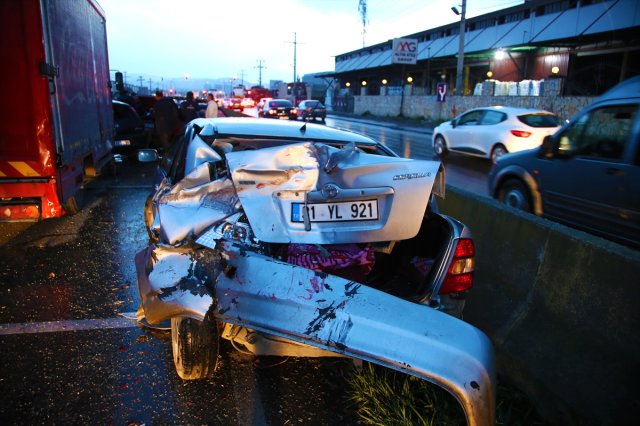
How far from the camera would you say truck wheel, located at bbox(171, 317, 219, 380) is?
8.85 feet

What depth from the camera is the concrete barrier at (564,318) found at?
2377mm

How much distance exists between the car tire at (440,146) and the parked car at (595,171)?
28.4 feet

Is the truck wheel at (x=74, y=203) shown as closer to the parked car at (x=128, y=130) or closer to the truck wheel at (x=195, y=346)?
the truck wheel at (x=195, y=346)

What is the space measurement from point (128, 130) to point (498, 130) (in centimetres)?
1001

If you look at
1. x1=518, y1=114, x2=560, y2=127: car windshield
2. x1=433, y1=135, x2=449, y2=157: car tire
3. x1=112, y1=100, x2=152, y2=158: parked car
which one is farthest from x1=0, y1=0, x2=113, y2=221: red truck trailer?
x1=433, y1=135, x2=449, y2=157: car tire

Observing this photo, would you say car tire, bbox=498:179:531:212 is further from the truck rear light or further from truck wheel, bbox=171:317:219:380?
the truck rear light

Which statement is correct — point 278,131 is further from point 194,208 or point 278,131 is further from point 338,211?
point 338,211

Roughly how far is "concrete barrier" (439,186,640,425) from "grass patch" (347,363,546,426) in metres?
0.12

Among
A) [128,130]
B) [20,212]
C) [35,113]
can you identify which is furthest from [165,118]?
[20,212]

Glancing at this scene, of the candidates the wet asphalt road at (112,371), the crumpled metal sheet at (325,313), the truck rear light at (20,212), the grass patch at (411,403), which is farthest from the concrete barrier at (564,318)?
the truck rear light at (20,212)

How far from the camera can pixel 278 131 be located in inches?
154

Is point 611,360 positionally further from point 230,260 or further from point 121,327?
point 121,327

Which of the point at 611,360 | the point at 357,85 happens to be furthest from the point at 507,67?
the point at 611,360

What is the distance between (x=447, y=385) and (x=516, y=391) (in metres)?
1.21
